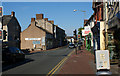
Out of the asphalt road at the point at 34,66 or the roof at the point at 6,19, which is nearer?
the asphalt road at the point at 34,66

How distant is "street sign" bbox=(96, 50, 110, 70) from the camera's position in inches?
336

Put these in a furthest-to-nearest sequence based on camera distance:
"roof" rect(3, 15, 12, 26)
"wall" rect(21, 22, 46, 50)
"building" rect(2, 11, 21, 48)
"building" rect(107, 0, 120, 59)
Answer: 1. "wall" rect(21, 22, 46, 50)
2. "roof" rect(3, 15, 12, 26)
3. "building" rect(2, 11, 21, 48)
4. "building" rect(107, 0, 120, 59)

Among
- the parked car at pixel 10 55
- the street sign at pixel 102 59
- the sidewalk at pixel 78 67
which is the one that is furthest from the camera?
the parked car at pixel 10 55

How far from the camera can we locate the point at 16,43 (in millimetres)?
45594

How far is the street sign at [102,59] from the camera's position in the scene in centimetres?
854

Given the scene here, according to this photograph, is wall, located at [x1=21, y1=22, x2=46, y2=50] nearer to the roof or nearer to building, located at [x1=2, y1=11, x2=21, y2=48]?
building, located at [x1=2, y1=11, x2=21, y2=48]

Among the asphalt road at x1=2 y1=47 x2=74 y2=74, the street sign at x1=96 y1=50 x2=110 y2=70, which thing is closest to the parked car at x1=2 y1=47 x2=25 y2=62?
the asphalt road at x1=2 y1=47 x2=74 y2=74

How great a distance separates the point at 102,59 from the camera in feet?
28.1

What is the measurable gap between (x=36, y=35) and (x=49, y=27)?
43.7 ft

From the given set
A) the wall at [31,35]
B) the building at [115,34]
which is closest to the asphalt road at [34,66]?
the building at [115,34]

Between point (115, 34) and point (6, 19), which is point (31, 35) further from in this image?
point (115, 34)

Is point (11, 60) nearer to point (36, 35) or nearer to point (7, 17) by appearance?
point (7, 17)

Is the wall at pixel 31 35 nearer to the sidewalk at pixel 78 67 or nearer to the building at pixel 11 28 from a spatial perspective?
the building at pixel 11 28

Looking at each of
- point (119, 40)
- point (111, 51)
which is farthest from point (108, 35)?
point (119, 40)
